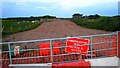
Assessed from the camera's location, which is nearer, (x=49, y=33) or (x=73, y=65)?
A: (x=73, y=65)

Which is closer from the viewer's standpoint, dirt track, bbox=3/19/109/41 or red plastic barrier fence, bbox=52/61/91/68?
red plastic barrier fence, bbox=52/61/91/68

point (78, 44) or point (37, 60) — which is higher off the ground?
point (78, 44)

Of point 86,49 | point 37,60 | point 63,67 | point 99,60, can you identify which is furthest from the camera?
point 37,60

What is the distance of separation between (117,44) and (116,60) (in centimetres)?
52

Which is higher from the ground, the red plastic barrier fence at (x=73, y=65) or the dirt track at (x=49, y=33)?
the red plastic barrier fence at (x=73, y=65)

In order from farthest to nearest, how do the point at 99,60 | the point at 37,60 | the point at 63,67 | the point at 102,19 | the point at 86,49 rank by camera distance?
the point at 102,19 < the point at 37,60 < the point at 86,49 < the point at 99,60 < the point at 63,67

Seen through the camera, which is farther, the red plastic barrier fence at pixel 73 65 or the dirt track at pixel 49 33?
the dirt track at pixel 49 33

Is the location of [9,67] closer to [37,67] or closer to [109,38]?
[37,67]

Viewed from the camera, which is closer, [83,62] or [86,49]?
[83,62]

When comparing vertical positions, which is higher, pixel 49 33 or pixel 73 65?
pixel 73 65

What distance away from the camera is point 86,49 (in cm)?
870

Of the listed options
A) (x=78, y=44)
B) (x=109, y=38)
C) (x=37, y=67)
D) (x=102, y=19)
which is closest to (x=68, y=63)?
(x=37, y=67)

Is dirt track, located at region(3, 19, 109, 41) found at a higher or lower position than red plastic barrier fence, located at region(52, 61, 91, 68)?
lower

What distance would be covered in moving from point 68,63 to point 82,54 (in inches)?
53.2
